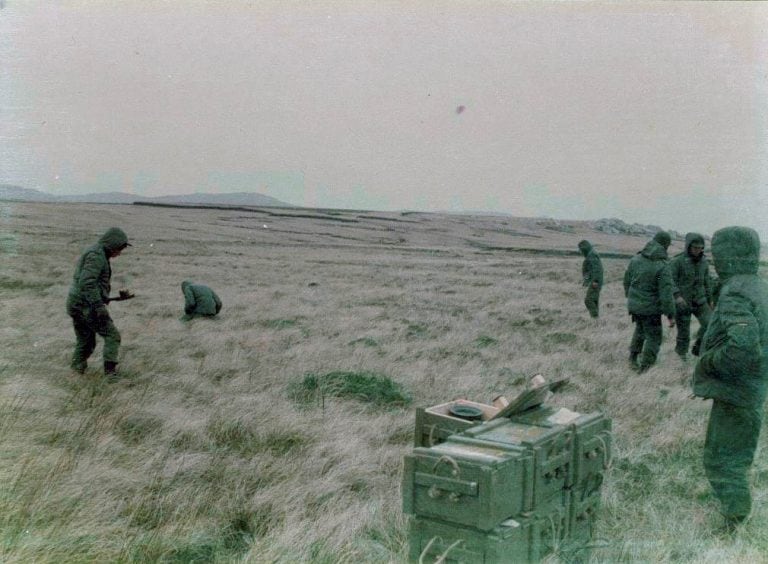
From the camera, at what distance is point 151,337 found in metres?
11.6

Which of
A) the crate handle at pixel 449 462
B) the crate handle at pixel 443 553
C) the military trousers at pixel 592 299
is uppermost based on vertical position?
the crate handle at pixel 449 462

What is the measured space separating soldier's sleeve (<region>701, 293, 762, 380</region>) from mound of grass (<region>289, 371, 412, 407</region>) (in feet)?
12.9

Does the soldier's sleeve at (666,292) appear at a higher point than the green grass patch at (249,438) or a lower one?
higher

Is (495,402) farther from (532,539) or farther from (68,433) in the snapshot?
(68,433)

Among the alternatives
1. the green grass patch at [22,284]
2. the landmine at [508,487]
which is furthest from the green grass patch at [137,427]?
the green grass patch at [22,284]

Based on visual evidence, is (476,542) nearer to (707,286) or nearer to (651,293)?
(651,293)

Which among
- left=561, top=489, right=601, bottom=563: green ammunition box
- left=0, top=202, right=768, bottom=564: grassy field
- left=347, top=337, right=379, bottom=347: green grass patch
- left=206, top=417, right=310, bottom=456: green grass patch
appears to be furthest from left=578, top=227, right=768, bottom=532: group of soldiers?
left=347, top=337, right=379, bottom=347: green grass patch

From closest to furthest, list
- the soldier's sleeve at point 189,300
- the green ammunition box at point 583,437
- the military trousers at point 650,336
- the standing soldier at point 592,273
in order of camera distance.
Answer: the green ammunition box at point 583,437 → the military trousers at point 650,336 → the soldier's sleeve at point 189,300 → the standing soldier at point 592,273

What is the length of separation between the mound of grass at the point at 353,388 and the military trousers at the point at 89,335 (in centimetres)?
211

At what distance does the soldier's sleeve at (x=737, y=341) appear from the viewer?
15.0 feet

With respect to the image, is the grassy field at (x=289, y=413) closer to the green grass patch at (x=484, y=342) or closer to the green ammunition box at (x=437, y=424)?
the green grass patch at (x=484, y=342)

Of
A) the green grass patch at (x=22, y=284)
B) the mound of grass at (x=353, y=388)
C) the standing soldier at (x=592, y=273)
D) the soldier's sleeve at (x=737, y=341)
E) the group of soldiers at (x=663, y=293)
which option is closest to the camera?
the soldier's sleeve at (x=737, y=341)

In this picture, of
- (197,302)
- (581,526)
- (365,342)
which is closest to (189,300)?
(197,302)

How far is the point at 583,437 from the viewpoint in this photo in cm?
436
